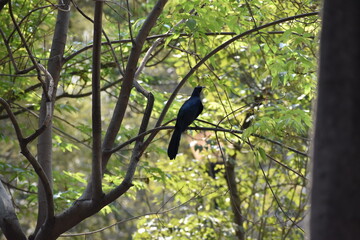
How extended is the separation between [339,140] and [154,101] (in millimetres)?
4756

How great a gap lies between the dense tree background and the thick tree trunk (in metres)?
1.93

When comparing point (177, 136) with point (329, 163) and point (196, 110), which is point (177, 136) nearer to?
point (196, 110)

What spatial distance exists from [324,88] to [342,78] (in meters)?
0.05

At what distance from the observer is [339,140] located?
1278 millimetres

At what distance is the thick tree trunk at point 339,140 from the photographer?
1273 mm

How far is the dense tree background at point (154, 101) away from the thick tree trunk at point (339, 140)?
6.33ft

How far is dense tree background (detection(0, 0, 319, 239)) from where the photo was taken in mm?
3695

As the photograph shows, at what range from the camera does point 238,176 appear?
8891 millimetres

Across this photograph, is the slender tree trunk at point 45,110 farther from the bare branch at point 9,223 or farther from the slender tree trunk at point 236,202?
the slender tree trunk at point 236,202

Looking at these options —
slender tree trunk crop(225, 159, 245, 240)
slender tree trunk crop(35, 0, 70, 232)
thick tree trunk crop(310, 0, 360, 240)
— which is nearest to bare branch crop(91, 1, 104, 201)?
slender tree trunk crop(35, 0, 70, 232)

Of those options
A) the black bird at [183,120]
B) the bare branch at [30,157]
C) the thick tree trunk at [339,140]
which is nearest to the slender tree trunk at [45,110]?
the bare branch at [30,157]

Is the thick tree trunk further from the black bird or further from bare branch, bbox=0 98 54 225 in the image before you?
the black bird

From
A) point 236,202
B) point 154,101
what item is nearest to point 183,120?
point 154,101

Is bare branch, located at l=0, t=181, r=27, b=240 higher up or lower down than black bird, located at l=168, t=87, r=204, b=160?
lower down
